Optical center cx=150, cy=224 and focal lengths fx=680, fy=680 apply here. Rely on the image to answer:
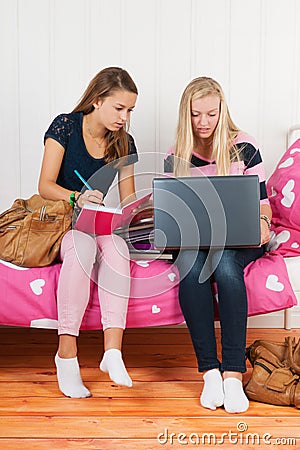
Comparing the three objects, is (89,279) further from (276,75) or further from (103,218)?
(276,75)

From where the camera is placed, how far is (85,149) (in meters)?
1.99

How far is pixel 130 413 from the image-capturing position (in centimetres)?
156

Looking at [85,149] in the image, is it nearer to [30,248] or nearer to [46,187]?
[46,187]

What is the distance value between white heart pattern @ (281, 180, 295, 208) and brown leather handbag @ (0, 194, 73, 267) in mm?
642

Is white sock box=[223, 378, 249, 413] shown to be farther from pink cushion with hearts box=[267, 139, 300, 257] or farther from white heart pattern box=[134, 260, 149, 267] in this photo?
pink cushion with hearts box=[267, 139, 300, 257]

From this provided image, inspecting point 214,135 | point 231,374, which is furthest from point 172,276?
point 214,135

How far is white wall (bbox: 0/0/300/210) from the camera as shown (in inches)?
94.7

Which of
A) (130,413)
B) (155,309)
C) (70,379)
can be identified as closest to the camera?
(130,413)

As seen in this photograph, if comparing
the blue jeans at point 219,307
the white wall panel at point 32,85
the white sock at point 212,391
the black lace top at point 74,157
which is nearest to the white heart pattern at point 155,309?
the blue jeans at point 219,307

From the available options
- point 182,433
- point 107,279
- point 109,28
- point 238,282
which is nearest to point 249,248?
point 238,282

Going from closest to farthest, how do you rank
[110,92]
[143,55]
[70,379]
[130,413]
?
[130,413], [70,379], [110,92], [143,55]

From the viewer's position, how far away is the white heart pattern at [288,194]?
6.57ft

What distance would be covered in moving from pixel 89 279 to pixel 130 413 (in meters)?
0.35

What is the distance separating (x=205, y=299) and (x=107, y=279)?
25 cm
